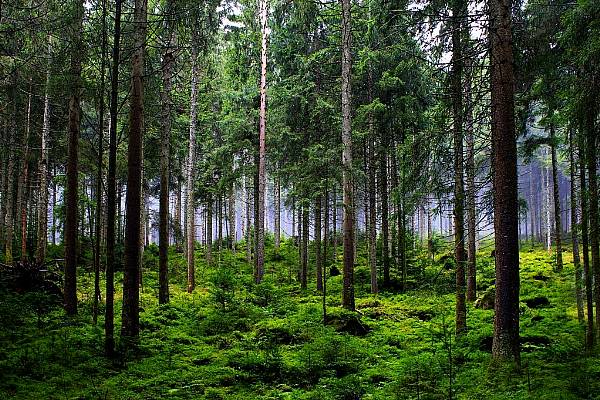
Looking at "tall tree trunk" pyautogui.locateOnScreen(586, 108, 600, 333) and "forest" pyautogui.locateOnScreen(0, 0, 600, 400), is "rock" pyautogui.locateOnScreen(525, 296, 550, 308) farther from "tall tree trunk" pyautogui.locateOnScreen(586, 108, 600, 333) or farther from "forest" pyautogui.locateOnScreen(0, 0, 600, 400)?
"tall tree trunk" pyautogui.locateOnScreen(586, 108, 600, 333)

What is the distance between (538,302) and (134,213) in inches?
529

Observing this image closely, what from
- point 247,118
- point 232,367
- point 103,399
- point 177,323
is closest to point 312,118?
point 247,118

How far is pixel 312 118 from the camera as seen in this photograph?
2008 cm

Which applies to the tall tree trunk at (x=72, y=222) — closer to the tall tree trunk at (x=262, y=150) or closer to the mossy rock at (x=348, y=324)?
the mossy rock at (x=348, y=324)

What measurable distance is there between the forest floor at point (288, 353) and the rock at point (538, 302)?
0.03 m

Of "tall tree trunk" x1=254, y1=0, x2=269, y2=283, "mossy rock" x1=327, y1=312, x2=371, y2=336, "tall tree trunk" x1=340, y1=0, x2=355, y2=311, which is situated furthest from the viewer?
"tall tree trunk" x1=254, y1=0, x2=269, y2=283

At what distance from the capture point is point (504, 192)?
773 cm

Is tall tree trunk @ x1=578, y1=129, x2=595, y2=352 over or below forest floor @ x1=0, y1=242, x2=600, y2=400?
over

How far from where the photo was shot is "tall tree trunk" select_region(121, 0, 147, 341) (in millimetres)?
9992

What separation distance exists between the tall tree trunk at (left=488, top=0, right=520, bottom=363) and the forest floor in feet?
2.29

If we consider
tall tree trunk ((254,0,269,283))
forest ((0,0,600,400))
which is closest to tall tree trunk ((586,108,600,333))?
forest ((0,0,600,400))

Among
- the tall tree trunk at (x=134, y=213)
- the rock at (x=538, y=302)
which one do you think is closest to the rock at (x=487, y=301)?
the rock at (x=538, y=302)

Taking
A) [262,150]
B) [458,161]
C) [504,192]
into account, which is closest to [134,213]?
[458,161]

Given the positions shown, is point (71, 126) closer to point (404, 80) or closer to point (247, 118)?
point (247, 118)
